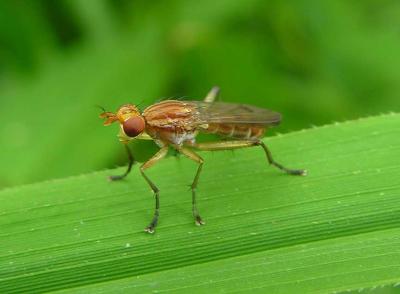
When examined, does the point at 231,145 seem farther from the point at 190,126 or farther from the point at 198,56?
the point at 198,56

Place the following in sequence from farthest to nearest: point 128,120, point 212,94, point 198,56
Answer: point 198,56
point 212,94
point 128,120

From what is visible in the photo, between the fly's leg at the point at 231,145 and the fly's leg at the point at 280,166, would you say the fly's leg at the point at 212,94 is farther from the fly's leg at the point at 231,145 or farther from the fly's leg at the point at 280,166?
the fly's leg at the point at 280,166

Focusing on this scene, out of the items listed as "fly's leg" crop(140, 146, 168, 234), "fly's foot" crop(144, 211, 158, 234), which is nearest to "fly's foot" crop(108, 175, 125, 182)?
"fly's leg" crop(140, 146, 168, 234)

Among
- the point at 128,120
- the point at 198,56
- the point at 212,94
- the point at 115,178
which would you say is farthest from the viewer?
the point at 198,56

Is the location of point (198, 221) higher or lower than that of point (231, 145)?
lower

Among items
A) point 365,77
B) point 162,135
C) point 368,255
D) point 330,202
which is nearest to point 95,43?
point 162,135

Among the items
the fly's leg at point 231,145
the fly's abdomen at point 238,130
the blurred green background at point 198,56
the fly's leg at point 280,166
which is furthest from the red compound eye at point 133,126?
the blurred green background at point 198,56

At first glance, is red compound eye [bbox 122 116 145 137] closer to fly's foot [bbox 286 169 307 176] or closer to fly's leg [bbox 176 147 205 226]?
fly's leg [bbox 176 147 205 226]

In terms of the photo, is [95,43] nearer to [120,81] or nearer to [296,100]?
[120,81]

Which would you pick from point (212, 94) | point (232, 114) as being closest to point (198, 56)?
point (212, 94)
